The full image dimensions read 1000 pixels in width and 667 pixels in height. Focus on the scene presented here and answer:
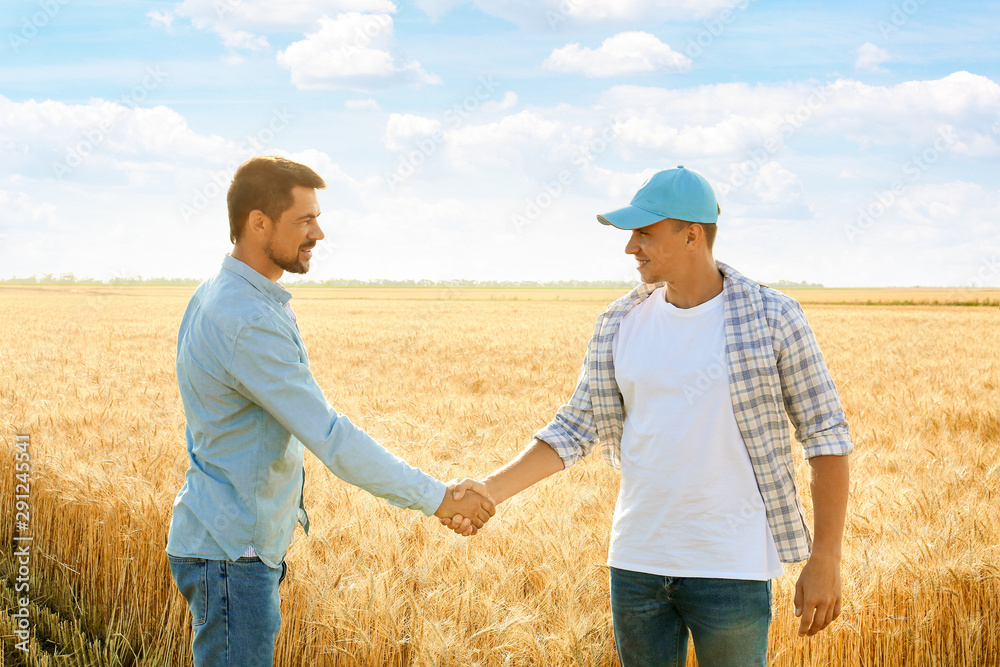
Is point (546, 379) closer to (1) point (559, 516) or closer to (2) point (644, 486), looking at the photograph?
(1) point (559, 516)

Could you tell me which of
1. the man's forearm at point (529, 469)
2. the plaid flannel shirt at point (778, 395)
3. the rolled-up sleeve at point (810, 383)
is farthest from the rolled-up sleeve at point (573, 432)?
the rolled-up sleeve at point (810, 383)

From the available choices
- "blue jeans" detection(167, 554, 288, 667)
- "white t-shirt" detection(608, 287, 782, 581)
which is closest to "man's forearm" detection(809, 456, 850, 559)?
"white t-shirt" detection(608, 287, 782, 581)

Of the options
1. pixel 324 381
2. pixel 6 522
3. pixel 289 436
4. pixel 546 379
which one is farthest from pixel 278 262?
pixel 546 379

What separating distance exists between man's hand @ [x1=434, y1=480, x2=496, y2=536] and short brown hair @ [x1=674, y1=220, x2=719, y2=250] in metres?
1.48

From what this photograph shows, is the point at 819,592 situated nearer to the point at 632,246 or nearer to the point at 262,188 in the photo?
the point at 632,246

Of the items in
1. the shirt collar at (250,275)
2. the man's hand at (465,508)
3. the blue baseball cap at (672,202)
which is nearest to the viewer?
the blue baseball cap at (672,202)

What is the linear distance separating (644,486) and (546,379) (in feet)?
30.8

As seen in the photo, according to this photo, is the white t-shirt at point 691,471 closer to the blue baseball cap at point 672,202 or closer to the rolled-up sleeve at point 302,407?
the blue baseball cap at point 672,202

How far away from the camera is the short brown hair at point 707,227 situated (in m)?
2.44

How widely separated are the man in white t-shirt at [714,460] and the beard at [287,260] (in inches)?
44.3

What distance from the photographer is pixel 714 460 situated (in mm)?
2291

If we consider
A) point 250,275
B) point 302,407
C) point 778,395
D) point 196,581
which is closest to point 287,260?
point 250,275

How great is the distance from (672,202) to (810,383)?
712 millimetres

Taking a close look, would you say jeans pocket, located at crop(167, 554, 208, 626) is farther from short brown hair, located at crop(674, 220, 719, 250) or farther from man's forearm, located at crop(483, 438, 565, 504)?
short brown hair, located at crop(674, 220, 719, 250)
